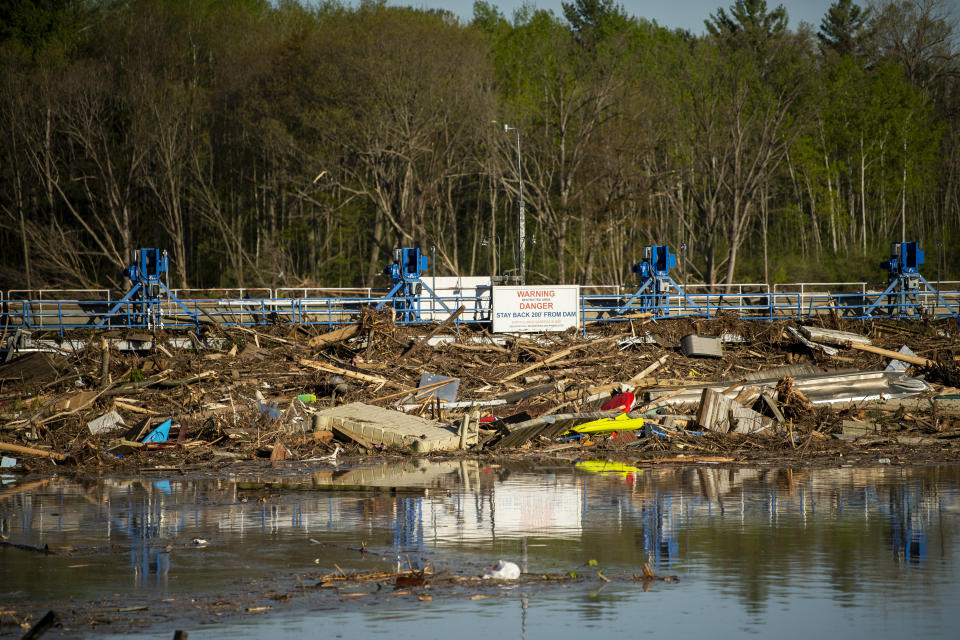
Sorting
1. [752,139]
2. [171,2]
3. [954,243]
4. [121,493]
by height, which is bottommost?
[121,493]

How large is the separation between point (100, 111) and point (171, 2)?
13.9m

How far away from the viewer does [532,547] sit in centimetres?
1192

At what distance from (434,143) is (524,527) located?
144 feet

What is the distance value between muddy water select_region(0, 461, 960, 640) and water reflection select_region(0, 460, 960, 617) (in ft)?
0.14

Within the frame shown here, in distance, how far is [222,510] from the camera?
14.6 m

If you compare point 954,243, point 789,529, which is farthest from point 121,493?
point 954,243

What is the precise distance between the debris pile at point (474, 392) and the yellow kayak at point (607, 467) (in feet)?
2.71

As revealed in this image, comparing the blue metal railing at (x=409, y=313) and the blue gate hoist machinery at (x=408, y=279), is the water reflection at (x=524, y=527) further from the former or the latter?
the blue gate hoist machinery at (x=408, y=279)

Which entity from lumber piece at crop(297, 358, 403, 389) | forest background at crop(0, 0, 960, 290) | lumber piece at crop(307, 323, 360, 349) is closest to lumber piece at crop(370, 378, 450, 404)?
lumber piece at crop(297, 358, 403, 389)

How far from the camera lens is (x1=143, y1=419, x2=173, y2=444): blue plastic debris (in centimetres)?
2045

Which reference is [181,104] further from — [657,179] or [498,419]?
[498,419]

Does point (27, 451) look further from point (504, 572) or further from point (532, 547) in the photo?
point (504, 572)

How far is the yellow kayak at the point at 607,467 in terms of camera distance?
58.3 ft

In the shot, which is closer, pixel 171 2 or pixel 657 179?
pixel 657 179
